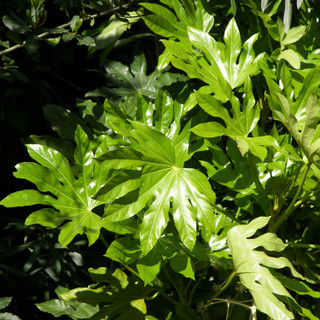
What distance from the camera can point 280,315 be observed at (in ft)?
3.29

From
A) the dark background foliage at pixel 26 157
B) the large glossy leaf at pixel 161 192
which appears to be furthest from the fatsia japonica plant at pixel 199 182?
the dark background foliage at pixel 26 157

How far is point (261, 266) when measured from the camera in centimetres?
109

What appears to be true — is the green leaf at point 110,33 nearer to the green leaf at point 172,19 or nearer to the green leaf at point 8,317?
the green leaf at point 172,19

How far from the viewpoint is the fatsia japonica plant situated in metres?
1.11

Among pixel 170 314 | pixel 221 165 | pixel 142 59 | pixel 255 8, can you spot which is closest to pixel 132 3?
pixel 142 59

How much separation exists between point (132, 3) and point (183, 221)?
0.82 m

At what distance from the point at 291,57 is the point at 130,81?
600 millimetres

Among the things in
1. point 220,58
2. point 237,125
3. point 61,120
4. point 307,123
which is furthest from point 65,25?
point 307,123

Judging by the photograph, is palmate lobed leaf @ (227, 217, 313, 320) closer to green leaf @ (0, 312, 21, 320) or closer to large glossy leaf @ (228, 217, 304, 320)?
large glossy leaf @ (228, 217, 304, 320)

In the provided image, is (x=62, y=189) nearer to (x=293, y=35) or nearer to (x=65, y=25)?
(x=65, y=25)

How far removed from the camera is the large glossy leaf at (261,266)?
40.2 inches

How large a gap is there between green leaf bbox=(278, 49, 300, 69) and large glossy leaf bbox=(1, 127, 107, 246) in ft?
1.94

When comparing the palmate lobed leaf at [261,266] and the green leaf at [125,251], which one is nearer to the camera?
the palmate lobed leaf at [261,266]

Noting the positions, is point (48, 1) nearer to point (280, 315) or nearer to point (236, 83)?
point (236, 83)
